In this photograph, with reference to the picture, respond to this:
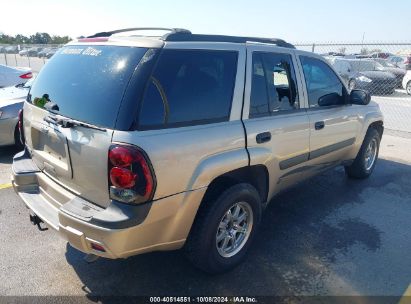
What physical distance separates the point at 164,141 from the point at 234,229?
3.96 ft

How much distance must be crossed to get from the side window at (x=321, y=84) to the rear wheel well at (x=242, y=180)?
1045 millimetres

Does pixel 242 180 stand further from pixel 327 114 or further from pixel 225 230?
pixel 327 114

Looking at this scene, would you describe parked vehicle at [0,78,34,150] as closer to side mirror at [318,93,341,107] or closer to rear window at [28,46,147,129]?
rear window at [28,46,147,129]

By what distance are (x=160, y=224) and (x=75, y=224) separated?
557mm

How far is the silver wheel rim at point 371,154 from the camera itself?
5.28 m

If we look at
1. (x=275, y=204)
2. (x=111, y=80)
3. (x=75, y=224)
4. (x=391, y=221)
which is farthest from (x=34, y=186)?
(x=391, y=221)

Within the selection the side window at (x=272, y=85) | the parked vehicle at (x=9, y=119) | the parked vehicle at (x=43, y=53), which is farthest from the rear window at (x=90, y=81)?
the parked vehicle at (x=43, y=53)

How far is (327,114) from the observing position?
3930 millimetres

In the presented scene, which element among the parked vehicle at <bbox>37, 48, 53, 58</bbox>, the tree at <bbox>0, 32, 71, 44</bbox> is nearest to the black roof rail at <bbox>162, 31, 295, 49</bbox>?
the parked vehicle at <bbox>37, 48, 53, 58</bbox>

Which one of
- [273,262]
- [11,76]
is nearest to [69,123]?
[273,262]

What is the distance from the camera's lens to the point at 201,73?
2684mm

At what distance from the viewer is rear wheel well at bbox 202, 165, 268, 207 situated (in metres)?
2.83

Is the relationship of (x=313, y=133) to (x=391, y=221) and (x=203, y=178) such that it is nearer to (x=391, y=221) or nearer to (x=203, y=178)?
(x=391, y=221)

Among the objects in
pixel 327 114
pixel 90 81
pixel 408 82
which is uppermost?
pixel 90 81
